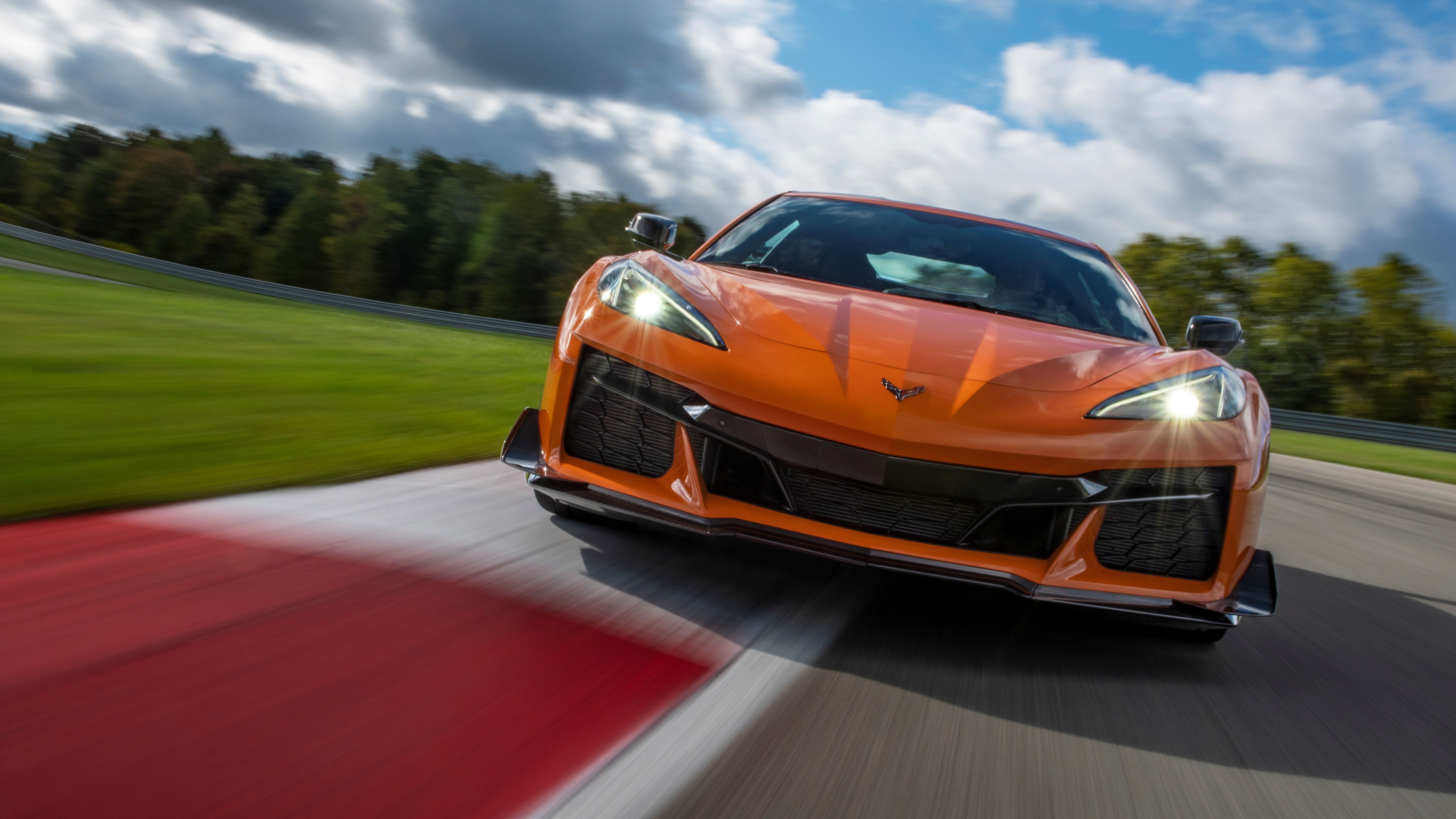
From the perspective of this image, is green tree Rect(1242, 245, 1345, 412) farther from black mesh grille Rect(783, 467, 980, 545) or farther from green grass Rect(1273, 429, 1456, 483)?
black mesh grille Rect(783, 467, 980, 545)

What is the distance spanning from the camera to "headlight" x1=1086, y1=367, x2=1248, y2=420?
8.35ft

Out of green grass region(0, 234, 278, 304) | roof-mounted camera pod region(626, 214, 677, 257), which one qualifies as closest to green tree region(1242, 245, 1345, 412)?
green grass region(0, 234, 278, 304)

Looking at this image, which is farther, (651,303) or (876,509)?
(651,303)

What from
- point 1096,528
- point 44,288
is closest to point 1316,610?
point 1096,528

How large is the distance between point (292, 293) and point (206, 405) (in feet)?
76.6

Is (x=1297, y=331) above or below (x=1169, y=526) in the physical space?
above

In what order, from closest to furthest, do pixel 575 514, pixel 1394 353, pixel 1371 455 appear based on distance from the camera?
pixel 575 514 < pixel 1371 455 < pixel 1394 353

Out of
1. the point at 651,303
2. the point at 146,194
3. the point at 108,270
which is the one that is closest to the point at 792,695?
the point at 651,303

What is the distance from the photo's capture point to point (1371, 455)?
1594cm

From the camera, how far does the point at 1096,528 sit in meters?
2.46

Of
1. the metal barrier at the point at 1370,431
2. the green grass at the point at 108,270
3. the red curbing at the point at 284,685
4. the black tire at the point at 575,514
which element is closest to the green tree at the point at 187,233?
the green grass at the point at 108,270

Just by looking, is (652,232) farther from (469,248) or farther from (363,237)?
(363,237)

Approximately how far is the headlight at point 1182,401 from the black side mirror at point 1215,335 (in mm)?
575

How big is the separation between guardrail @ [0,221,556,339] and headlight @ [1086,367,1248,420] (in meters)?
17.6
